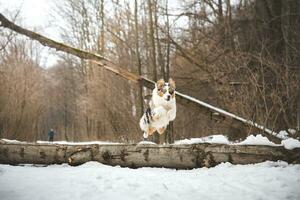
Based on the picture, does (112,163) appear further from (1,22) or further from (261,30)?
(261,30)

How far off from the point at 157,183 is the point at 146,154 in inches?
44.4

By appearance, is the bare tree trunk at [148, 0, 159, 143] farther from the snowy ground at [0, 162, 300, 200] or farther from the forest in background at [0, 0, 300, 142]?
the snowy ground at [0, 162, 300, 200]

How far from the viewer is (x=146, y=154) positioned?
16.7ft

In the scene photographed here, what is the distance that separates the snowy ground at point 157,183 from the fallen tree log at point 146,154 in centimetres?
18

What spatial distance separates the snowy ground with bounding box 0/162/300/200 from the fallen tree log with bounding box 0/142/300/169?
18cm

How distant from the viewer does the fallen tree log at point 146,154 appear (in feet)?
15.1

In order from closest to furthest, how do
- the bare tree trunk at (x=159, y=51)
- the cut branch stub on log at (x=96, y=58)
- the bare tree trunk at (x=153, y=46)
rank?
the cut branch stub on log at (x=96, y=58), the bare tree trunk at (x=153, y=46), the bare tree trunk at (x=159, y=51)

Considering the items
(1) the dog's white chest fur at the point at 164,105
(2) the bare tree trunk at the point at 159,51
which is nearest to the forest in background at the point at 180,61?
(2) the bare tree trunk at the point at 159,51

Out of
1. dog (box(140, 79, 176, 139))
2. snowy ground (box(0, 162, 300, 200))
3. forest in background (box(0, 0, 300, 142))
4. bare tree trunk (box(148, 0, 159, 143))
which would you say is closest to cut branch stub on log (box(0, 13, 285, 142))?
forest in background (box(0, 0, 300, 142))

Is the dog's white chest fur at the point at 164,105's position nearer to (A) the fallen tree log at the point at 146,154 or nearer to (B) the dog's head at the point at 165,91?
(B) the dog's head at the point at 165,91

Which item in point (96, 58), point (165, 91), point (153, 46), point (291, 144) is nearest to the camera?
point (291, 144)

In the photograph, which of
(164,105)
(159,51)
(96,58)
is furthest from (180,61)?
(164,105)

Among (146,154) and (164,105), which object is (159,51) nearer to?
(164,105)

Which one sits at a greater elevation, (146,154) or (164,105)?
(164,105)
